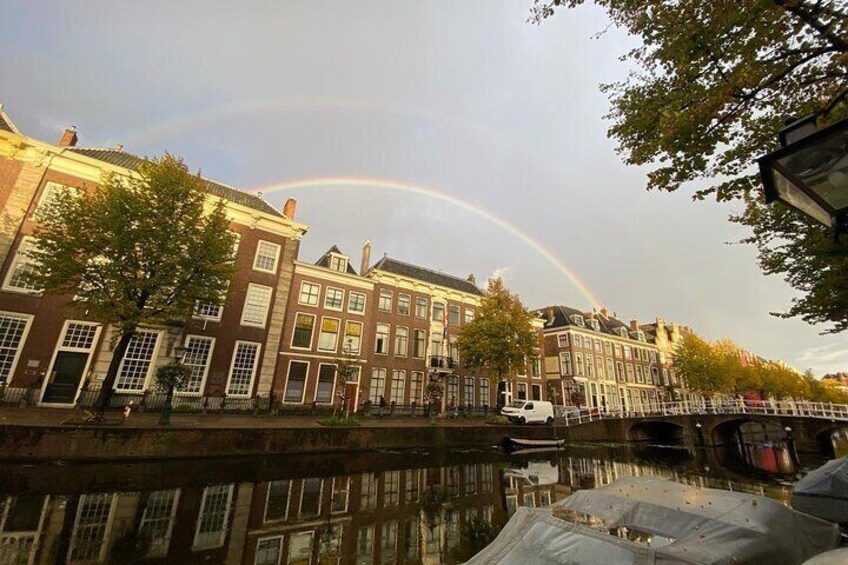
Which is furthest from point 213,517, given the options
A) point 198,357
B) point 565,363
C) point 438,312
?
point 565,363

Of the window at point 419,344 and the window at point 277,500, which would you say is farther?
the window at point 419,344

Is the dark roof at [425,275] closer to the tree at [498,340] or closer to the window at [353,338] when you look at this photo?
the window at [353,338]

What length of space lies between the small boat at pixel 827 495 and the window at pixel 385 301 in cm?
2785

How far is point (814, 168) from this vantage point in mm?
2797

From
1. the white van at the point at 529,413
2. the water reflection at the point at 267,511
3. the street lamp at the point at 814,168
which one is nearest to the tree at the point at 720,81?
the street lamp at the point at 814,168

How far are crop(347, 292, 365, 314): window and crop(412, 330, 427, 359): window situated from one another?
19.5 ft

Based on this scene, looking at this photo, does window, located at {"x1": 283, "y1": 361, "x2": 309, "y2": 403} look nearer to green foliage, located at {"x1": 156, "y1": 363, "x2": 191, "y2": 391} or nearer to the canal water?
green foliage, located at {"x1": 156, "y1": 363, "x2": 191, "y2": 391}

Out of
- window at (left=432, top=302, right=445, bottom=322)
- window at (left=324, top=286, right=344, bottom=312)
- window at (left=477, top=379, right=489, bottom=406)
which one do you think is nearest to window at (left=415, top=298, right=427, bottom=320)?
window at (left=432, top=302, right=445, bottom=322)

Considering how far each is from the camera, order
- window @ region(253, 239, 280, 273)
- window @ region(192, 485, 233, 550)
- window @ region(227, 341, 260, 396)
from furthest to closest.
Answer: window @ region(253, 239, 280, 273), window @ region(227, 341, 260, 396), window @ region(192, 485, 233, 550)

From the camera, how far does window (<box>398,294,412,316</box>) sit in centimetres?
3556

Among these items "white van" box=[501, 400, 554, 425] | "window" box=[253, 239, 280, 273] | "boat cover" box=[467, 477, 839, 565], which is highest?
"window" box=[253, 239, 280, 273]

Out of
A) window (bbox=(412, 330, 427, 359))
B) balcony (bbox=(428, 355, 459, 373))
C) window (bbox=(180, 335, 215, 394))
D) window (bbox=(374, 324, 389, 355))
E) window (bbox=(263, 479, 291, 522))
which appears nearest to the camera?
window (bbox=(263, 479, 291, 522))

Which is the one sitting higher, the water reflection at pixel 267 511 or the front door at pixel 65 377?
the front door at pixel 65 377

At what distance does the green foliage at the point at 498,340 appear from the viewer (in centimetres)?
3127
